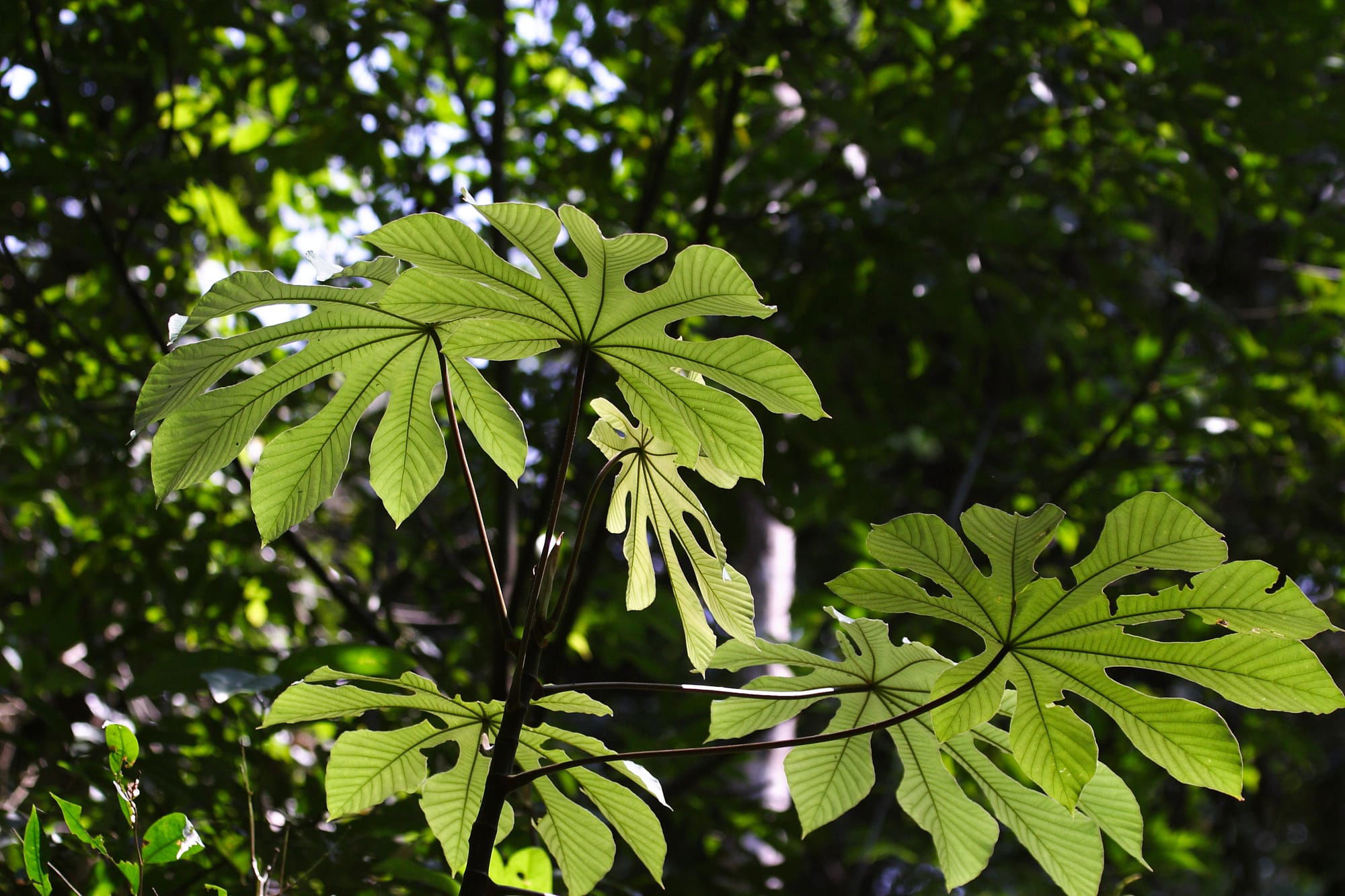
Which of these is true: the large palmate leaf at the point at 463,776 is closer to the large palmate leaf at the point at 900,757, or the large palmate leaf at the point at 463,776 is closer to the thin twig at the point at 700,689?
the thin twig at the point at 700,689

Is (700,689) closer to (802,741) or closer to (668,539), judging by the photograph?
(802,741)

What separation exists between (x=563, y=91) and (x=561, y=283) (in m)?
2.06

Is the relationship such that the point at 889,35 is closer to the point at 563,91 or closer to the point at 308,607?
the point at 563,91

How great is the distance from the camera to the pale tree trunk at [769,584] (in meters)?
2.31

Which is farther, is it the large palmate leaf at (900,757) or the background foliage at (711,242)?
the background foliage at (711,242)

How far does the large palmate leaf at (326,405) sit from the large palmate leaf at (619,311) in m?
0.06

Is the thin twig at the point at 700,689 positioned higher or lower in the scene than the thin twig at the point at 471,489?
lower

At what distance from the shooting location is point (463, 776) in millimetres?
901

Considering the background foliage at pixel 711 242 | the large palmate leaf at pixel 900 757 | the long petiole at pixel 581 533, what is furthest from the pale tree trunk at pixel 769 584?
the long petiole at pixel 581 533

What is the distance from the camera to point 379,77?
2.16 meters

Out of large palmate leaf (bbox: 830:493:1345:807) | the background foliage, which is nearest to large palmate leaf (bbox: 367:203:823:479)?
large palmate leaf (bbox: 830:493:1345:807)

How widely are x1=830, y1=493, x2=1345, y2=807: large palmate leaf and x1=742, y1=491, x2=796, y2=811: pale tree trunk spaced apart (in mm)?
1482

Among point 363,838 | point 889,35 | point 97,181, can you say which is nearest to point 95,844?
point 363,838

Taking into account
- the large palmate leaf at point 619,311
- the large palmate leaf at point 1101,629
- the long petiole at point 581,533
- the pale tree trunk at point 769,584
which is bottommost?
the pale tree trunk at point 769,584
